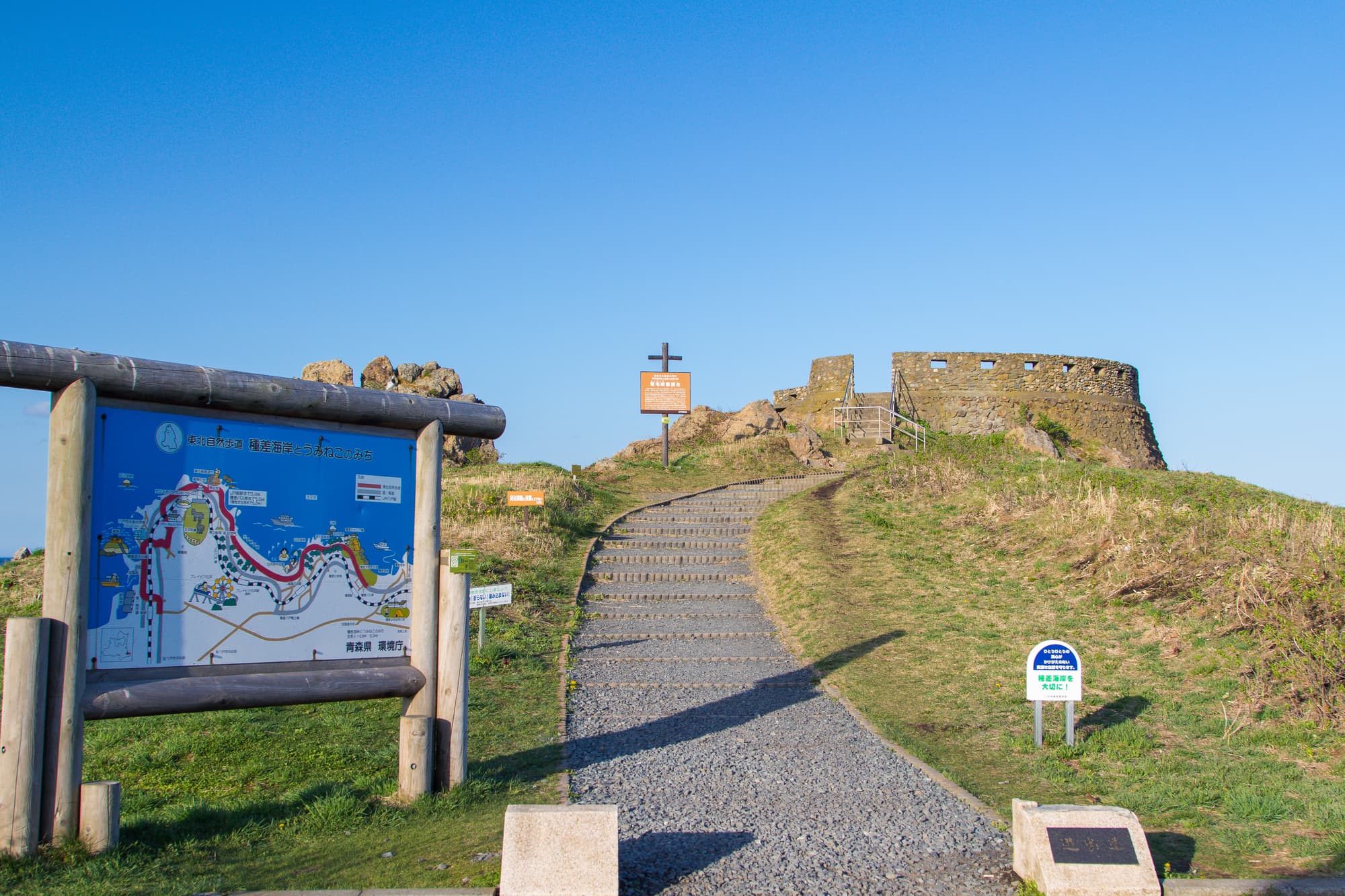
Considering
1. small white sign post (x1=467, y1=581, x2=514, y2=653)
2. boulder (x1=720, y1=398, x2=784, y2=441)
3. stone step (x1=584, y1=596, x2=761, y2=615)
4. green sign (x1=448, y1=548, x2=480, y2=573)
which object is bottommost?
stone step (x1=584, y1=596, x2=761, y2=615)

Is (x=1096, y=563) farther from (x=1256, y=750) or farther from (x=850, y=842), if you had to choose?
(x=850, y=842)

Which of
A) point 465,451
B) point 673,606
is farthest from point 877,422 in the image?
point 673,606

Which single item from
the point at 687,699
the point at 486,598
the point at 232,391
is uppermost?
the point at 232,391

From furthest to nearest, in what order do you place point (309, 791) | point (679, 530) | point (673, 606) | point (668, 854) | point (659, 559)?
point (679, 530)
point (659, 559)
point (673, 606)
point (309, 791)
point (668, 854)

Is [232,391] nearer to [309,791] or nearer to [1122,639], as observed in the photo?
[309,791]

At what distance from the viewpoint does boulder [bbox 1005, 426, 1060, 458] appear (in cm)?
2660

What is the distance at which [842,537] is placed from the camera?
15.9 meters

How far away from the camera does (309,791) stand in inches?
247

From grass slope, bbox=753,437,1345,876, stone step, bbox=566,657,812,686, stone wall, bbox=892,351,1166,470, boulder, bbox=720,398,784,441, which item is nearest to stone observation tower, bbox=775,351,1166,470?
stone wall, bbox=892,351,1166,470

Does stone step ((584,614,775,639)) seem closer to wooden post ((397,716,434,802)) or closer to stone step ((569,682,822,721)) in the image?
stone step ((569,682,822,721))

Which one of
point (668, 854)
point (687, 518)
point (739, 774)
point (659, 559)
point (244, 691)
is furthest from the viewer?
point (687, 518)

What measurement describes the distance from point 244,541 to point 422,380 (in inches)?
848

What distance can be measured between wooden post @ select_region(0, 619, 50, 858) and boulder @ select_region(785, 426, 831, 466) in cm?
2268

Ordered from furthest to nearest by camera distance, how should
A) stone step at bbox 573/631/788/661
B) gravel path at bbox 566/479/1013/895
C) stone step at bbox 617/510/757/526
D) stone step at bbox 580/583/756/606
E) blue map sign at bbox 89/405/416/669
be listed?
stone step at bbox 617/510/757/526
stone step at bbox 580/583/756/606
stone step at bbox 573/631/788/661
blue map sign at bbox 89/405/416/669
gravel path at bbox 566/479/1013/895
